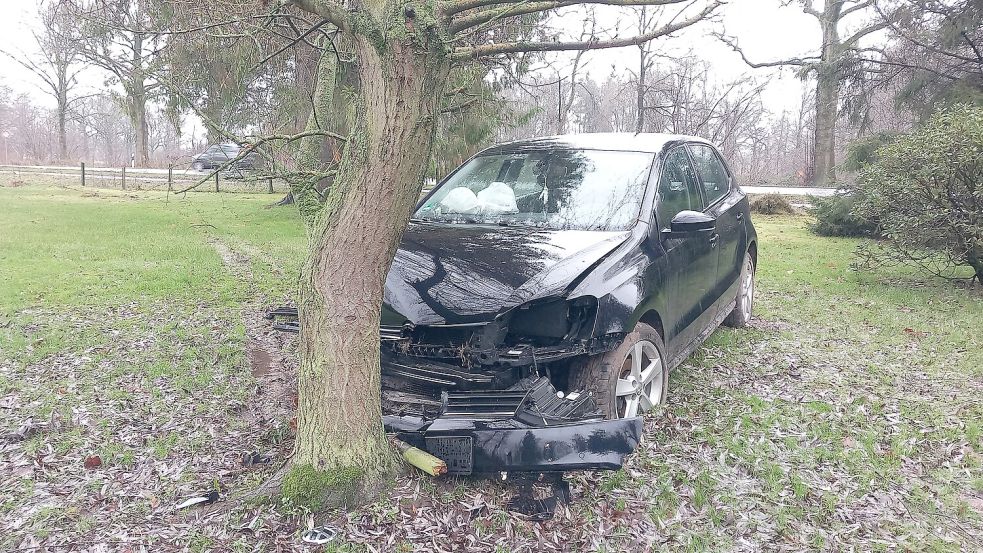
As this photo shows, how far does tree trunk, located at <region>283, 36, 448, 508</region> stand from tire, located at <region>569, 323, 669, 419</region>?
1059 millimetres

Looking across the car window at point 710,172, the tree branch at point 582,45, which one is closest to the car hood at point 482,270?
the tree branch at point 582,45

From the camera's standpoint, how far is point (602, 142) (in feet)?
16.6

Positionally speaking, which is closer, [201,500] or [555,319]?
[201,500]

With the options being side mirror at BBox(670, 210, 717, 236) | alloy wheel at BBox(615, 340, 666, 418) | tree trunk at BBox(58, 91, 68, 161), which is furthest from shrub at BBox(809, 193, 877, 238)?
tree trunk at BBox(58, 91, 68, 161)

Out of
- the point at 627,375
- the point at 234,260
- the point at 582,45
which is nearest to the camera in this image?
the point at 582,45

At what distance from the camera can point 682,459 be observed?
371cm

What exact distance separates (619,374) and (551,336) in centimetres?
46

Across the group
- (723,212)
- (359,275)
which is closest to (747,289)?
(723,212)

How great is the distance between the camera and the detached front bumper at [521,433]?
9.23 ft

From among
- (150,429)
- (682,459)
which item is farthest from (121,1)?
(682,459)

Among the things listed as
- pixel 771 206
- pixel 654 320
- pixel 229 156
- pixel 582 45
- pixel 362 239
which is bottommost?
pixel 654 320

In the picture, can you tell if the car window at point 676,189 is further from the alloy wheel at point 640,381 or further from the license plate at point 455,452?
the license plate at point 455,452

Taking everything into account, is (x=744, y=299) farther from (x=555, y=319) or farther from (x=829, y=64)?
(x=829, y=64)

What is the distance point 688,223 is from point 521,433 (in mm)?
1952
